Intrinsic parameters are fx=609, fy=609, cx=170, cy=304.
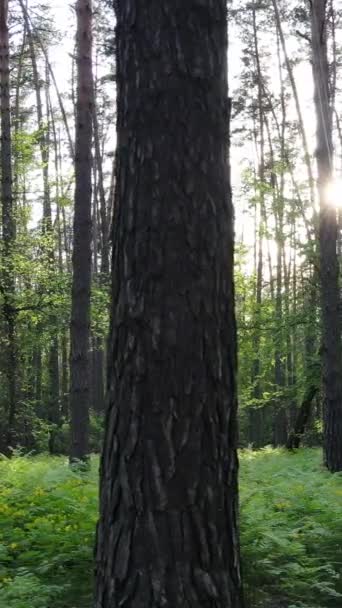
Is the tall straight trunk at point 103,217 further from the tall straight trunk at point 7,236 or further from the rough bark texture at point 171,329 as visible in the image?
the rough bark texture at point 171,329

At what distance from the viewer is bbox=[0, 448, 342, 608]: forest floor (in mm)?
3934

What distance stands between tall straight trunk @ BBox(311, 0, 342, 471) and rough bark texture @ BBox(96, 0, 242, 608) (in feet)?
24.3

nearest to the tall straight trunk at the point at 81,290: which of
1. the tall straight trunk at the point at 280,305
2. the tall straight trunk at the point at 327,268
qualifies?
the tall straight trunk at the point at 327,268

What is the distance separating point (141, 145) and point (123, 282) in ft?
2.03

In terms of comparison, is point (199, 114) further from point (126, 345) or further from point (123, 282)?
point (126, 345)

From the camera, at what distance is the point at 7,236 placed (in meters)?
14.1

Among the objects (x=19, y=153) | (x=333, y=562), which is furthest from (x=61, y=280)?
(x=333, y=562)

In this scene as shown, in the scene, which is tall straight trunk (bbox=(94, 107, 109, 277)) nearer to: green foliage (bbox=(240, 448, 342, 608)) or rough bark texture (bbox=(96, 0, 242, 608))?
green foliage (bbox=(240, 448, 342, 608))

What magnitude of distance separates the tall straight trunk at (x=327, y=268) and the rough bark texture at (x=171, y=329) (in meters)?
7.40

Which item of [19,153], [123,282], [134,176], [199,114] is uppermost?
[19,153]

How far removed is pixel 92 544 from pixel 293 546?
1.55m

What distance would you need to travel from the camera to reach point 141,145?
8.94 feet

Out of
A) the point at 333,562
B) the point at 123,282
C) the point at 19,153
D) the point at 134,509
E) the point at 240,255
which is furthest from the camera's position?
the point at 240,255

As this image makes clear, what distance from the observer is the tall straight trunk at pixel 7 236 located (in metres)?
13.9
